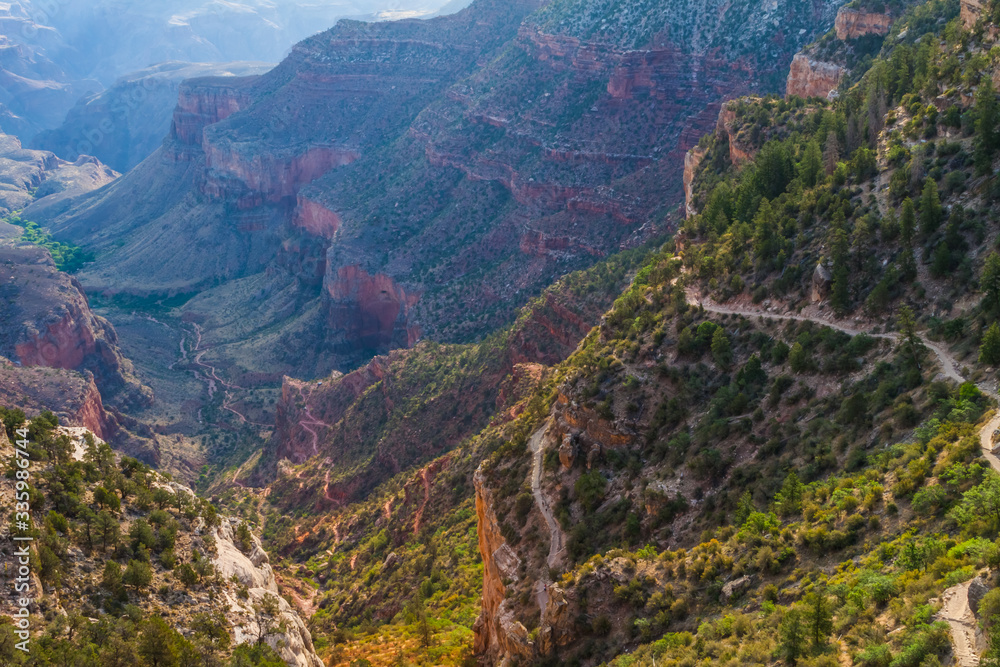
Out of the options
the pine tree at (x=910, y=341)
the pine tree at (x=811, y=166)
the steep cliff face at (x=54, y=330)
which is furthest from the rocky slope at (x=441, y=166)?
the pine tree at (x=910, y=341)

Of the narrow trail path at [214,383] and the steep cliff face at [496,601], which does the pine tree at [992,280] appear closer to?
the steep cliff face at [496,601]

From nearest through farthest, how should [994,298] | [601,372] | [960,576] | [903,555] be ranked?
1. [960,576]
2. [903,555]
3. [994,298]
4. [601,372]

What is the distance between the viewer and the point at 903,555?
27500 mm

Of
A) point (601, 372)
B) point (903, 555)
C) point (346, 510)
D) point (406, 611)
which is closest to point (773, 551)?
point (903, 555)

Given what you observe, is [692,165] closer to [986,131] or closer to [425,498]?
[986,131]

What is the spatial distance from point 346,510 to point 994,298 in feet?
215

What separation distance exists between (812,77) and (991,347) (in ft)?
189

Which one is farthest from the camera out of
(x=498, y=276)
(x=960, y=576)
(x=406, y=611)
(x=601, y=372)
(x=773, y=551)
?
(x=498, y=276)

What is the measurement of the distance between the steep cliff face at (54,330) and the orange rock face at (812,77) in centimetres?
10115

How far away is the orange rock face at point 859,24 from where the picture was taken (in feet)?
271

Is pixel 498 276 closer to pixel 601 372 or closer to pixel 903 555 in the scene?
pixel 601 372

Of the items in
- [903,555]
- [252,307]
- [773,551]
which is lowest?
[252,307]

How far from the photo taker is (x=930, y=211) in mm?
44844

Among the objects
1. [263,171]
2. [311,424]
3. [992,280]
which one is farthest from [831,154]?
[263,171]
